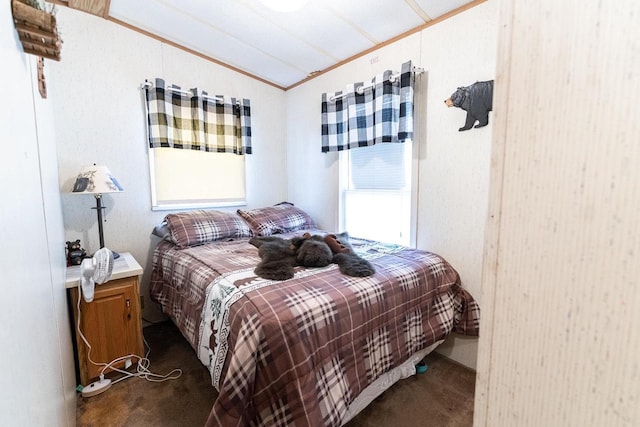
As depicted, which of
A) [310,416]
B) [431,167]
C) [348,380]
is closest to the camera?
[310,416]

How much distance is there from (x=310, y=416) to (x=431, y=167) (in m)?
1.83

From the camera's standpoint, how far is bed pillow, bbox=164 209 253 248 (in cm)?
233

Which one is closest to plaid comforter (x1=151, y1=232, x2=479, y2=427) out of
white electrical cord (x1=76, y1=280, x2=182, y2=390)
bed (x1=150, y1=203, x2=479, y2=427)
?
bed (x1=150, y1=203, x2=479, y2=427)

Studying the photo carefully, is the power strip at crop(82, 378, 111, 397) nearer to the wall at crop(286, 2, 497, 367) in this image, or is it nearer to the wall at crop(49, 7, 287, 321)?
the wall at crop(49, 7, 287, 321)

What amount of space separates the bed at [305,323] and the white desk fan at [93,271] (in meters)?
0.43

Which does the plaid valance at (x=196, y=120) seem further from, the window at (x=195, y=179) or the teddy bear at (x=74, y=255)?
the teddy bear at (x=74, y=255)

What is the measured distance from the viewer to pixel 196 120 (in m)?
2.73

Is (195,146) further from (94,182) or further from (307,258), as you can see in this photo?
(307,258)

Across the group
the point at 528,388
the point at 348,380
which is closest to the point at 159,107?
the point at 348,380

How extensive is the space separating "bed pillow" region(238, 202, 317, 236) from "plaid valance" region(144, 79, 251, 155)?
714 millimetres

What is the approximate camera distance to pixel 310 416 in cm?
108

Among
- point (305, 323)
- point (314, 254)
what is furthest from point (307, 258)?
point (305, 323)

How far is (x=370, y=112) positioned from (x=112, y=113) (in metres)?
2.22

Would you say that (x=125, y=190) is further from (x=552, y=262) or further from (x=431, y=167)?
(x=552, y=262)
